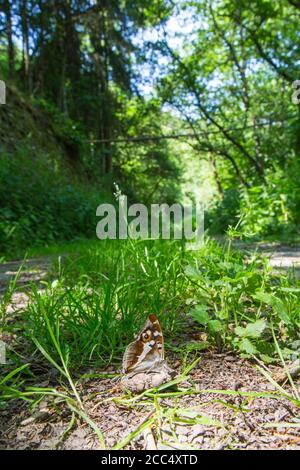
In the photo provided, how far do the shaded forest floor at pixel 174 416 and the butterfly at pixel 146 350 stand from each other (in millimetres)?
68

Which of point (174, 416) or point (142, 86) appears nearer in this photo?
point (174, 416)

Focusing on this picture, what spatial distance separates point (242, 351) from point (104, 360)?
461mm

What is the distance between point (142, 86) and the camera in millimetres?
12938

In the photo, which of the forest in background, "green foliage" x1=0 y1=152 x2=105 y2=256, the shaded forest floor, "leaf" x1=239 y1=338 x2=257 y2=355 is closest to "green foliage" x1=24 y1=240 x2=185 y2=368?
the shaded forest floor

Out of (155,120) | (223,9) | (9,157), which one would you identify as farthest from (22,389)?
(155,120)

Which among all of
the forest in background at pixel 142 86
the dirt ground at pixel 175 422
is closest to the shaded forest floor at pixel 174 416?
the dirt ground at pixel 175 422

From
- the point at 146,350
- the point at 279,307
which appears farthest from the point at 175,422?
the point at 279,307

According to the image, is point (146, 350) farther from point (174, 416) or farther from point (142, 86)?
point (142, 86)

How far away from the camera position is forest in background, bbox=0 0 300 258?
9.46 m

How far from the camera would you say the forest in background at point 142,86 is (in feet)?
31.0

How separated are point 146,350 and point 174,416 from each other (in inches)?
9.5

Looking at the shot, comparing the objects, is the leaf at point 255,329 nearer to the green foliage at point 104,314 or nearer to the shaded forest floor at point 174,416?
the shaded forest floor at point 174,416

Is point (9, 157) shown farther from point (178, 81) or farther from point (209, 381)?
point (178, 81)

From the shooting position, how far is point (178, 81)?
12688 millimetres
